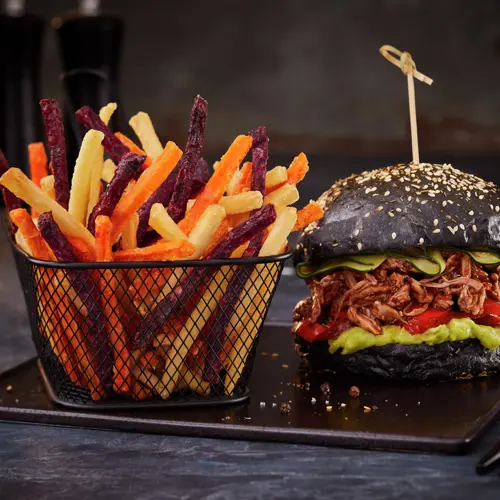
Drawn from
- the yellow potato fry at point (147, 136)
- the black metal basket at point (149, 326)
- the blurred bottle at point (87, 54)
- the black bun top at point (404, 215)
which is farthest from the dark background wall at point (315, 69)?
the black metal basket at point (149, 326)

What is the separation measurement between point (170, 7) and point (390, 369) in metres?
9.35

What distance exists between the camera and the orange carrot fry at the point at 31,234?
2.29 m

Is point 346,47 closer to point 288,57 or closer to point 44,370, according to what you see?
point 288,57

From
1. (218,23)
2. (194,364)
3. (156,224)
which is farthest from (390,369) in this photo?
(218,23)

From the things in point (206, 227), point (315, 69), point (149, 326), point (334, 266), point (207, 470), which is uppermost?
point (315, 69)

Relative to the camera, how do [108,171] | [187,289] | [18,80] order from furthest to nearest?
[18,80], [108,171], [187,289]

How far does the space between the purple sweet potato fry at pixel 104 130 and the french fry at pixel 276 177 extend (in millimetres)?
431

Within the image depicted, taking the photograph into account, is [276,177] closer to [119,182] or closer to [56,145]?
[119,182]

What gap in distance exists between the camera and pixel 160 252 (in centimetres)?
227

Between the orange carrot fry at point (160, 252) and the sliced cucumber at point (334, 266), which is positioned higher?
the orange carrot fry at point (160, 252)

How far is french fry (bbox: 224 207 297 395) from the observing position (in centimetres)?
238

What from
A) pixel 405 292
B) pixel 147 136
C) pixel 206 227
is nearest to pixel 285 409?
pixel 206 227

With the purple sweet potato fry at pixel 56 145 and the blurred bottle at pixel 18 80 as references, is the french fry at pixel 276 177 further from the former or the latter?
the blurred bottle at pixel 18 80

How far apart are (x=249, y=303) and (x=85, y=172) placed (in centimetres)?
54
